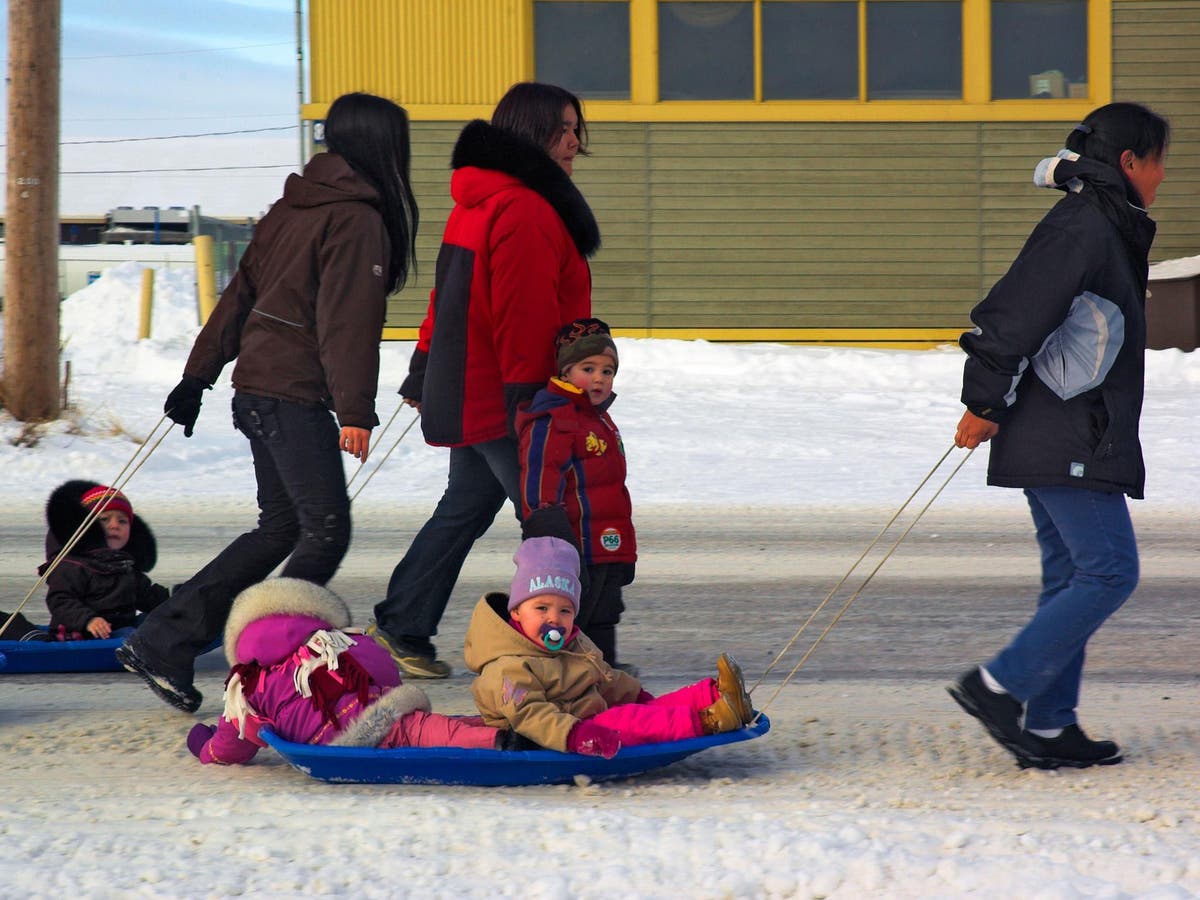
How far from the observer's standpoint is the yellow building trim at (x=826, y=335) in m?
19.6

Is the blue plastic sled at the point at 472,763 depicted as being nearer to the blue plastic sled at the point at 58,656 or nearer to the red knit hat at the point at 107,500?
the blue plastic sled at the point at 58,656

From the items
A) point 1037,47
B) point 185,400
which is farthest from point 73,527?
point 1037,47

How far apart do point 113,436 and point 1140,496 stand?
9.67 m

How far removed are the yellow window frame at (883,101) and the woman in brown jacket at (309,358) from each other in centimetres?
1449

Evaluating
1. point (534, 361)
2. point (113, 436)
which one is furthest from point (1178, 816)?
point (113, 436)

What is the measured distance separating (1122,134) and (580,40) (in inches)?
612

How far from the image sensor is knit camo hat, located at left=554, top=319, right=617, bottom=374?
4707 mm

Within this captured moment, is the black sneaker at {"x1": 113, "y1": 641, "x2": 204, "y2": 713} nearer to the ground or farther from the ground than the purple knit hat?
nearer to the ground

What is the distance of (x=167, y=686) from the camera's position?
481 centimetres

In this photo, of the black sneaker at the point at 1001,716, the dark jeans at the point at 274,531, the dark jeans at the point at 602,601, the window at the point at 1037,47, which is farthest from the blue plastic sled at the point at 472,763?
the window at the point at 1037,47

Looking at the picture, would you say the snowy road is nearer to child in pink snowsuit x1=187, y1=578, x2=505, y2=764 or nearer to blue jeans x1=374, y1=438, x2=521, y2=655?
child in pink snowsuit x1=187, y1=578, x2=505, y2=764

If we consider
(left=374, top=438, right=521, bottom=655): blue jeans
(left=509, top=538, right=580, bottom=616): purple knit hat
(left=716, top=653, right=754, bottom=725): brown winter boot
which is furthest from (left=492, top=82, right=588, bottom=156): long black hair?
(left=716, top=653, right=754, bottom=725): brown winter boot

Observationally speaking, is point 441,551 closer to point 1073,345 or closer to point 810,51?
point 1073,345

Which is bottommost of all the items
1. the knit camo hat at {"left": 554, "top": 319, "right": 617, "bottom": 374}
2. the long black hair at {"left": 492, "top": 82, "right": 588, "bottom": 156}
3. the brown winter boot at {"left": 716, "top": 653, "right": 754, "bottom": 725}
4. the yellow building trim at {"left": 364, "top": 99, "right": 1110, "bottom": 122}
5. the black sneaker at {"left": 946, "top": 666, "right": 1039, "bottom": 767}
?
the black sneaker at {"left": 946, "top": 666, "right": 1039, "bottom": 767}
